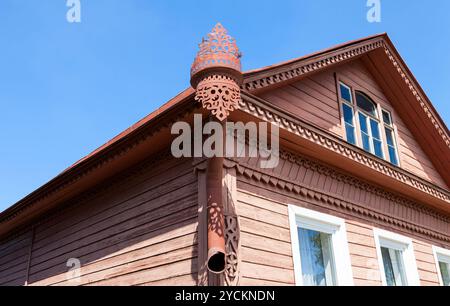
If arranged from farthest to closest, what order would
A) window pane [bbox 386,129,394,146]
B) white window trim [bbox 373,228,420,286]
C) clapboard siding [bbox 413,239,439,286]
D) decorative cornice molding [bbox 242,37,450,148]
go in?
1. window pane [bbox 386,129,394,146]
2. clapboard siding [bbox 413,239,439,286]
3. white window trim [bbox 373,228,420,286]
4. decorative cornice molding [bbox 242,37,450,148]

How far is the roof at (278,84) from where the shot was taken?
225 inches

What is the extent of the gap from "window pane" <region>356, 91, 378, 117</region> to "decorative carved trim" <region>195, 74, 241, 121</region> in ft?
16.8

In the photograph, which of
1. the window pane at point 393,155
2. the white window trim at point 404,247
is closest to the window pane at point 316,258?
the white window trim at point 404,247

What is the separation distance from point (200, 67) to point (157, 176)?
213 cm

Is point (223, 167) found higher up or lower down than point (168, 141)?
lower down

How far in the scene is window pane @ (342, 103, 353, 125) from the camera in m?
8.29

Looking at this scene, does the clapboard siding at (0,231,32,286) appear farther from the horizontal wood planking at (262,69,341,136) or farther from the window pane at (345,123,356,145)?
the window pane at (345,123,356,145)

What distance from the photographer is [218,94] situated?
450 cm

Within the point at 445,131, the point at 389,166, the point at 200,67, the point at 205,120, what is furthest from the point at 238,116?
the point at 445,131

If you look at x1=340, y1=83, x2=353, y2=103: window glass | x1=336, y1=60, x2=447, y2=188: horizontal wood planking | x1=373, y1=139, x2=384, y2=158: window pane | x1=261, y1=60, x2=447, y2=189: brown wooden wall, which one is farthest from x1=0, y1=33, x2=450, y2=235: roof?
x1=373, y1=139, x2=384, y2=158: window pane

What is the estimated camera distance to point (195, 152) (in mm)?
5449

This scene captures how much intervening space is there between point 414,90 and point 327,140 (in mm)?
4534
